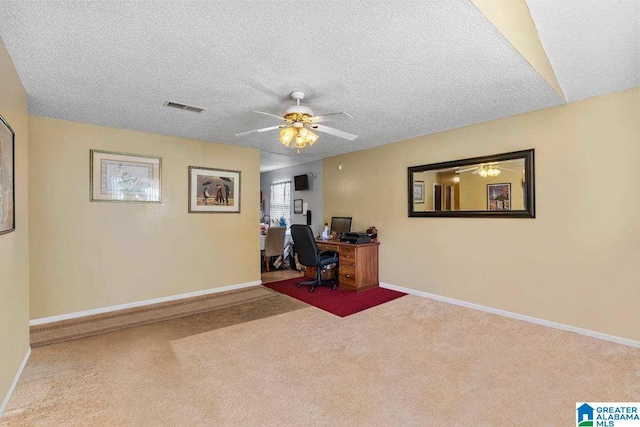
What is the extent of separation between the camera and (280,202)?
7.63 meters

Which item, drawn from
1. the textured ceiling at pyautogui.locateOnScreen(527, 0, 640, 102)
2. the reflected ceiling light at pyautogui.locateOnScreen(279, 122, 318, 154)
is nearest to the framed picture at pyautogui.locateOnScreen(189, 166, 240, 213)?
the reflected ceiling light at pyautogui.locateOnScreen(279, 122, 318, 154)

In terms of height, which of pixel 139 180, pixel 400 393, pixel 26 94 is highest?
pixel 26 94

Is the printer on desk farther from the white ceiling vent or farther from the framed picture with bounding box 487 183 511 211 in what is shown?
the white ceiling vent

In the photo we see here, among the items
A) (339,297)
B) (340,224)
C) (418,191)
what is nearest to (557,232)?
(418,191)

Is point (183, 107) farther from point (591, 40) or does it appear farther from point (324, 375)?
point (591, 40)

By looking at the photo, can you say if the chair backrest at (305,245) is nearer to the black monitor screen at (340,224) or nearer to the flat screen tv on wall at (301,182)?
the black monitor screen at (340,224)

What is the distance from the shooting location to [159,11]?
161 cm

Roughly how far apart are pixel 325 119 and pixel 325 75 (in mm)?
1147

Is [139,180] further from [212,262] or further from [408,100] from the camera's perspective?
[408,100]

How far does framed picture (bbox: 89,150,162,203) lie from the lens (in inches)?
144

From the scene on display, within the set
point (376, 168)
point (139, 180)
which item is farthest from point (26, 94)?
point (376, 168)

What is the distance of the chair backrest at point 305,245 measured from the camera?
14.4 ft

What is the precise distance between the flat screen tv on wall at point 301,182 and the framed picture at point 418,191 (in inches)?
103

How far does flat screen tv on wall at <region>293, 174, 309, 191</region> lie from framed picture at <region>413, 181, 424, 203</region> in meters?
2.60
